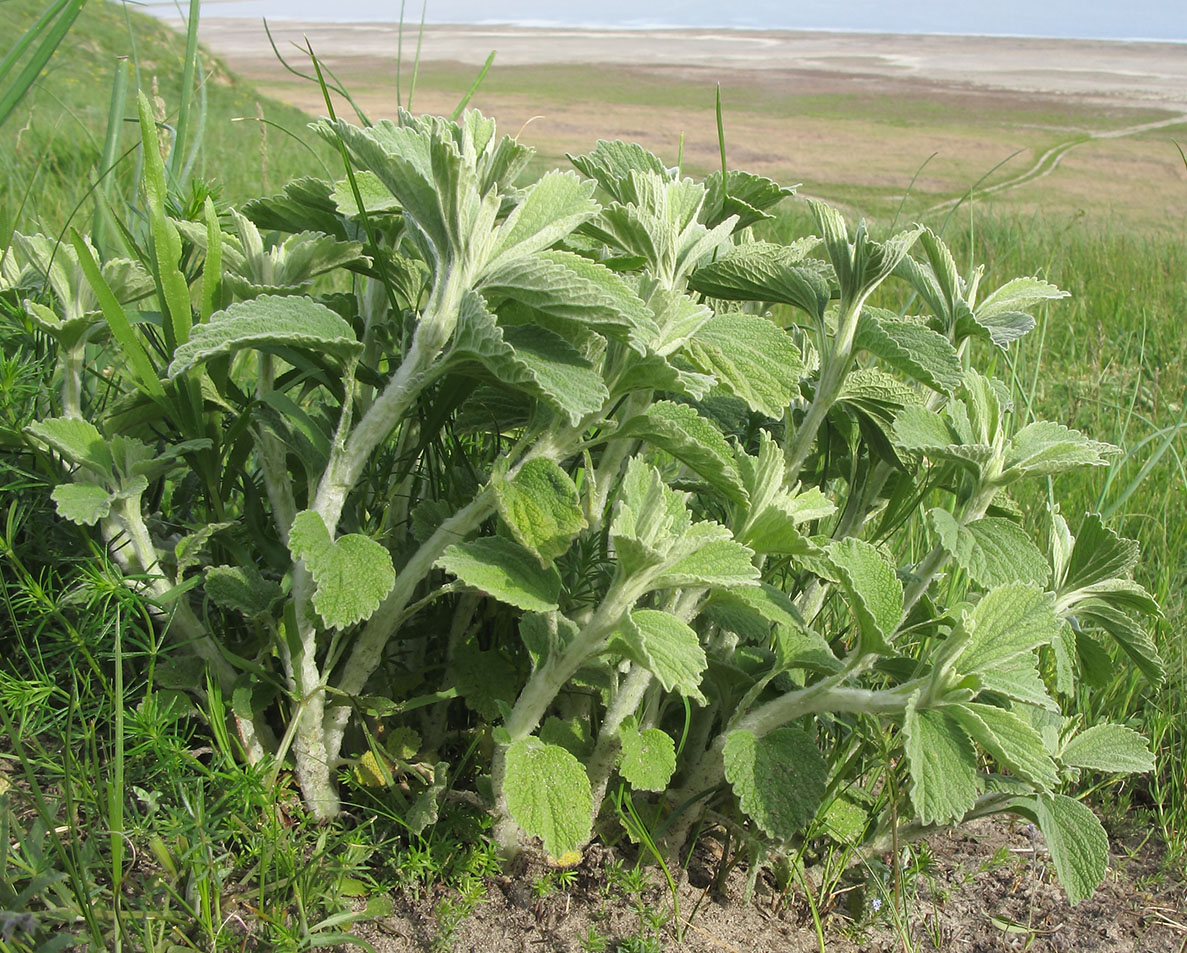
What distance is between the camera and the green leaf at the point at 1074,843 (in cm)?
144

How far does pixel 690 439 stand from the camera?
125 cm

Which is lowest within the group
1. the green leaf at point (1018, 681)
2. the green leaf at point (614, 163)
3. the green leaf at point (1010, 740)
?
the green leaf at point (1010, 740)

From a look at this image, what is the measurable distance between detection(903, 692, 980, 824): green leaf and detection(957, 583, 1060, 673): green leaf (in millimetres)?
82

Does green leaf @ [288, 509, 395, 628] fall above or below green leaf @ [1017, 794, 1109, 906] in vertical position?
above

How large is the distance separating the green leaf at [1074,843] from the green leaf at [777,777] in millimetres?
325

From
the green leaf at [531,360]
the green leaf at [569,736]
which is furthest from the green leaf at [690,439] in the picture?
the green leaf at [569,736]

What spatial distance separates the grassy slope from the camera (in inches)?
124

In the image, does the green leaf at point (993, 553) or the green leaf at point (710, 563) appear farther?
the green leaf at point (993, 553)

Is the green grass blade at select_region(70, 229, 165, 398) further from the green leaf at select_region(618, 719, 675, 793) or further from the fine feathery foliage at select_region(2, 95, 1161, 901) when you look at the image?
the green leaf at select_region(618, 719, 675, 793)

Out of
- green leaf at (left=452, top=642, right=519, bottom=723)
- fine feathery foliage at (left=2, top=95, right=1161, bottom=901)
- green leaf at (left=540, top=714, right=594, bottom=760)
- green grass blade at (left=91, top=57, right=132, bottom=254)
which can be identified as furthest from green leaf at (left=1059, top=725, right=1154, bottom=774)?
green grass blade at (left=91, top=57, right=132, bottom=254)

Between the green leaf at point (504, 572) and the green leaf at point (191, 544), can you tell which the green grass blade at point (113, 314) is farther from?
the green leaf at point (504, 572)

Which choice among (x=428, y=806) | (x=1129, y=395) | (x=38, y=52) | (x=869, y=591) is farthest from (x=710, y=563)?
(x=1129, y=395)

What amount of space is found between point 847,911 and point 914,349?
94 centimetres

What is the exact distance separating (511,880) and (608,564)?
52cm
